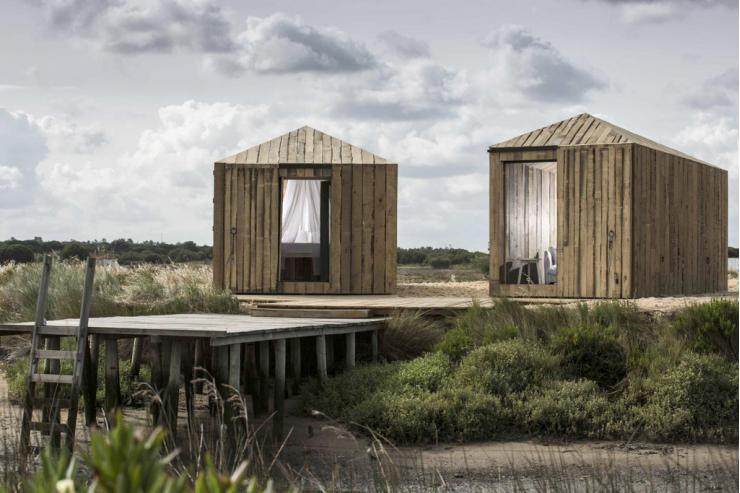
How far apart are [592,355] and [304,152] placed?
22.1 ft

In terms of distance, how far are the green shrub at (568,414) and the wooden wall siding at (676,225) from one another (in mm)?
4239

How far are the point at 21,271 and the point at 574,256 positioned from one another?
26.3 ft

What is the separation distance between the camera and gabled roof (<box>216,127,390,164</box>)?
14344mm

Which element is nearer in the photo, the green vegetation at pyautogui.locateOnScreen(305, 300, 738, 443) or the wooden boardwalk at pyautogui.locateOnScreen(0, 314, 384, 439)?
the wooden boardwalk at pyautogui.locateOnScreen(0, 314, 384, 439)

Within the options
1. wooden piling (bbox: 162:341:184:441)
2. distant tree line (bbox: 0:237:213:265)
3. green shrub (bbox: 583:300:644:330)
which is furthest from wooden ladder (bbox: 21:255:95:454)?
distant tree line (bbox: 0:237:213:265)

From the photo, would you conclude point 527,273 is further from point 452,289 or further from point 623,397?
point 623,397

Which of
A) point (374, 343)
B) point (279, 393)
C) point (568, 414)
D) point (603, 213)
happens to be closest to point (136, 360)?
point (374, 343)

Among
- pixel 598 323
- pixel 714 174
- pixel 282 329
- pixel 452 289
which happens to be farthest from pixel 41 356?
pixel 714 174

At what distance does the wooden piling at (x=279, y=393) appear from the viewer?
790 centimetres

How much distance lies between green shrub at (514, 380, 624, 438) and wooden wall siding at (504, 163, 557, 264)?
5287mm

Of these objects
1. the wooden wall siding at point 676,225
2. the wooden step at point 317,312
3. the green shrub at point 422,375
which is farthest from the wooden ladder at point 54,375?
the wooden wall siding at point 676,225

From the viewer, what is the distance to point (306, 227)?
15844 mm

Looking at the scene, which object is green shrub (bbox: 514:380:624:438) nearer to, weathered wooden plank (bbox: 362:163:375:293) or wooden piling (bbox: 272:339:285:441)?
wooden piling (bbox: 272:339:285:441)

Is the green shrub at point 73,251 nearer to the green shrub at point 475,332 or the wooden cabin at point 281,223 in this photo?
the wooden cabin at point 281,223
